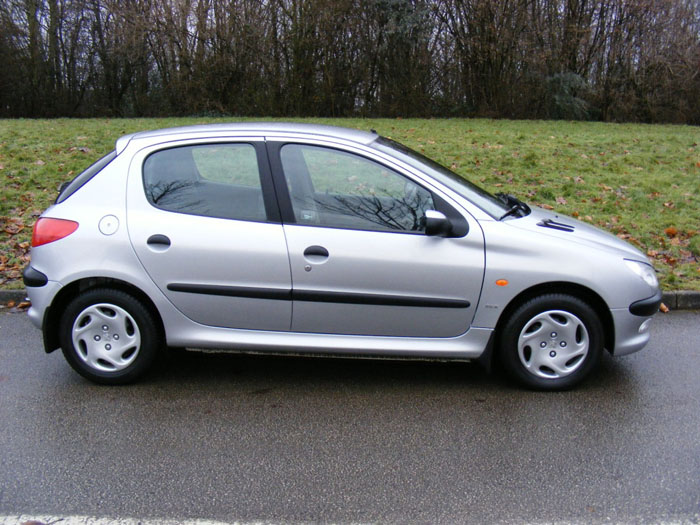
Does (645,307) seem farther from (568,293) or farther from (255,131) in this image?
(255,131)

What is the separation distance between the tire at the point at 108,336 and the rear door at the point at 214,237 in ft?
Answer: 0.87

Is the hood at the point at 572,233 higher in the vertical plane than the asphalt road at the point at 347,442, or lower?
higher

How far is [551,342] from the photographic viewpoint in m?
4.38

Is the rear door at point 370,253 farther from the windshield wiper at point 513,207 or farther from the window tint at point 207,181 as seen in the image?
the windshield wiper at point 513,207

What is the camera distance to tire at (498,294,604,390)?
170 inches

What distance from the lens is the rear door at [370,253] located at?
4230 mm

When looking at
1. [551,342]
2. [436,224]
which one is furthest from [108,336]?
[551,342]

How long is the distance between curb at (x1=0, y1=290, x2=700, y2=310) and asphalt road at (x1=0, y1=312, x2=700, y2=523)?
135 cm

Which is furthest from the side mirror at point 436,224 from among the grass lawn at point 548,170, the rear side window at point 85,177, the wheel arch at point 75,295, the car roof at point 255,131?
the grass lawn at point 548,170

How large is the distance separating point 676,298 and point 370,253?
351 cm

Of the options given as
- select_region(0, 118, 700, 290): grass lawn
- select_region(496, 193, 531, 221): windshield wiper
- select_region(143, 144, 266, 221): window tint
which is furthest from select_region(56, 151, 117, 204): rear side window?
select_region(496, 193, 531, 221): windshield wiper

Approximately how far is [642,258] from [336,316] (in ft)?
6.74

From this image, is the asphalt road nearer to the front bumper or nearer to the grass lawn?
the front bumper

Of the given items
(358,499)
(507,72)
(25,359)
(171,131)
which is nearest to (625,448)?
(358,499)
